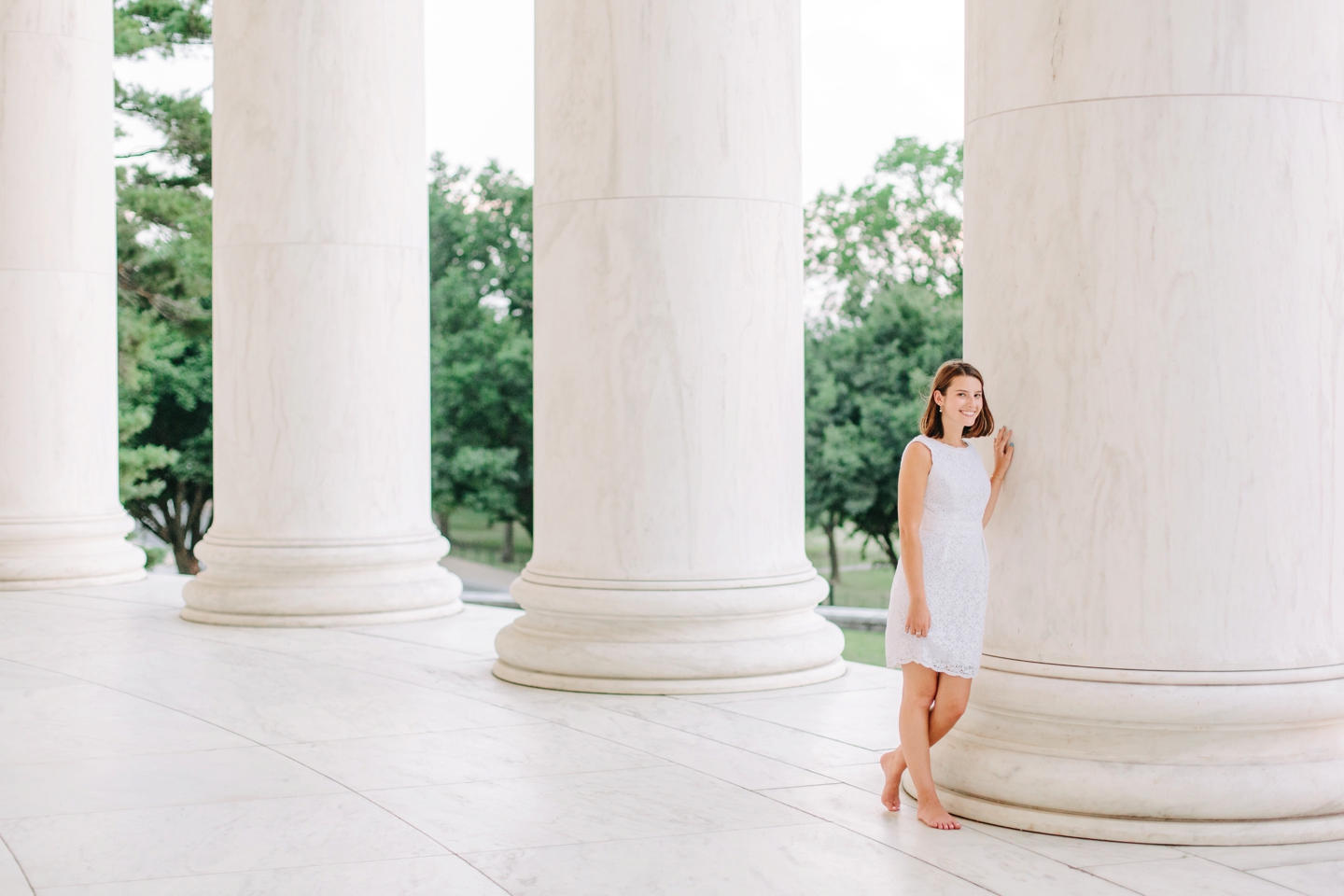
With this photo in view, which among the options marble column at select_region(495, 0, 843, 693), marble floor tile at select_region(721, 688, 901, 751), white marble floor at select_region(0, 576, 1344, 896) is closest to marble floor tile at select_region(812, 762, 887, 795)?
white marble floor at select_region(0, 576, 1344, 896)

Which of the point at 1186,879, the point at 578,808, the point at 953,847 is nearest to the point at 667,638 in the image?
the point at 578,808

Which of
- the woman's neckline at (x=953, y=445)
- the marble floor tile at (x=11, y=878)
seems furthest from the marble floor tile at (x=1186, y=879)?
the marble floor tile at (x=11, y=878)

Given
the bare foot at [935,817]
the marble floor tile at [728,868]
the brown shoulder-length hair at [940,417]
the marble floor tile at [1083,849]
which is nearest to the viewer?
the marble floor tile at [728,868]

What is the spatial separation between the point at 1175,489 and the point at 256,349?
12357cm

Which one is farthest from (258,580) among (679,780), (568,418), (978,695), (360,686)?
(978,695)

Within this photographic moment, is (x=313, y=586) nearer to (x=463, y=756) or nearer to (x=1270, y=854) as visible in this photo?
(x=463, y=756)

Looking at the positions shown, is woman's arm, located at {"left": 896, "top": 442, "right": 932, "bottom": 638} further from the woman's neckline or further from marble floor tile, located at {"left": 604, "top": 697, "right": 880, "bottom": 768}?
marble floor tile, located at {"left": 604, "top": 697, "right": 880, "bottom": 768}

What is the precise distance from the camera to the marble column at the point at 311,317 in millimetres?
178875

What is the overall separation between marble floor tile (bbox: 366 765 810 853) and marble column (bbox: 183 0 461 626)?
8515 cm

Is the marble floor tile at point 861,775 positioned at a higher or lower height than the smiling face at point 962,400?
lower

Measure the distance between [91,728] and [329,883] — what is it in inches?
1957

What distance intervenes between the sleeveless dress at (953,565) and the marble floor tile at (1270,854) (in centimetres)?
1494

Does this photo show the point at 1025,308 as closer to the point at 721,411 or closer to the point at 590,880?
the point at 590,880

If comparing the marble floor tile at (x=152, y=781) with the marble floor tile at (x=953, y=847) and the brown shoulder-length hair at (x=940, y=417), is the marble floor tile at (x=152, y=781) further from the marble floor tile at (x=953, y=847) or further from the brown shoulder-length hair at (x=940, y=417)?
the brown shoulder-length hair at (x=940, y=417)
